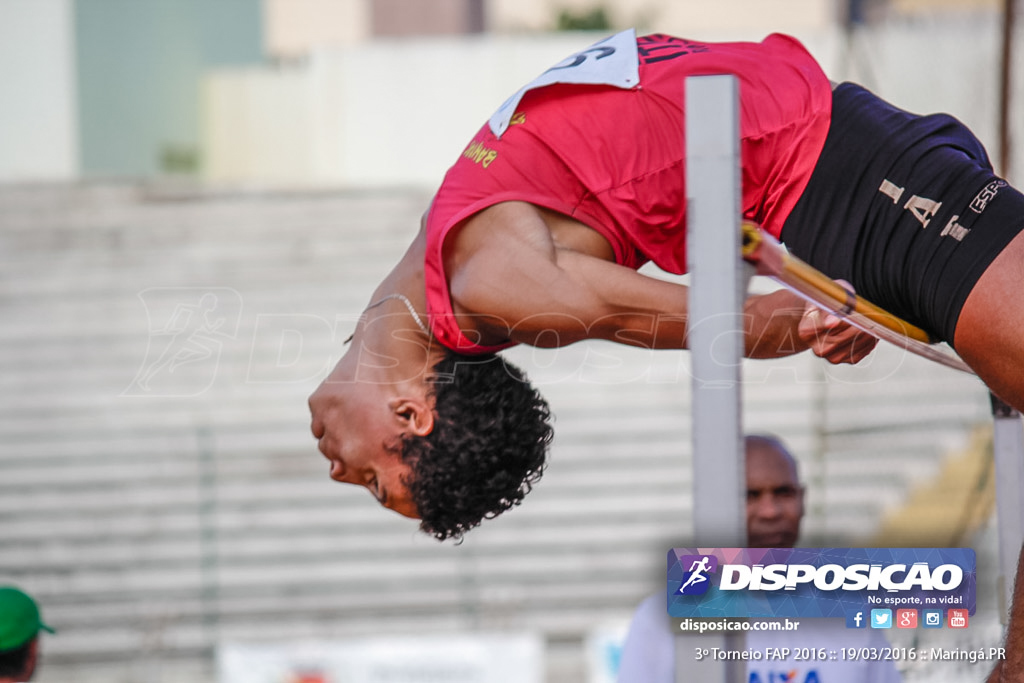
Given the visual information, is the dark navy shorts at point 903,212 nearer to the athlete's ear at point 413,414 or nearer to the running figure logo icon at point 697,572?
the running figure logo icon at point 697,572

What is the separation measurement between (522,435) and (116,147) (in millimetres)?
12768

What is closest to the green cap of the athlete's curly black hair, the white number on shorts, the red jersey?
the athlete's curly black hair

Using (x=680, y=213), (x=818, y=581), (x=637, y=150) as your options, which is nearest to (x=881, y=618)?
(x=818, y=581)

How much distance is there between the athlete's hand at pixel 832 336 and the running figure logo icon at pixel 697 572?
387mm

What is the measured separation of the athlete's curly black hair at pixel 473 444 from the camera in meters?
2.21

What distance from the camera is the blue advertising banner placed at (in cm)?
164

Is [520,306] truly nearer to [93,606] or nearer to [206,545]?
[206,545]

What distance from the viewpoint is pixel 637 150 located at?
6.07 ft

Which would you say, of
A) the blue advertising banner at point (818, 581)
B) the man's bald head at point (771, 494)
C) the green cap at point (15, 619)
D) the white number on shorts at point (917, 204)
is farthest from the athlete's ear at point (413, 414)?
the green cap at point (15, 619)

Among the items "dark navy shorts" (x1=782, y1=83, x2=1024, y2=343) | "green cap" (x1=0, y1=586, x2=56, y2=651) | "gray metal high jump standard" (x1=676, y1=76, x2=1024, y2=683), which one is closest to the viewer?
"gray metal high jump standard" (x1=676, y1=76, x2=1024, y2=683)

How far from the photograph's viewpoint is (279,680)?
4.79m

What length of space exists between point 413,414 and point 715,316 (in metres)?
0.81

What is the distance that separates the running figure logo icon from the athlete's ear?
27.5 inches

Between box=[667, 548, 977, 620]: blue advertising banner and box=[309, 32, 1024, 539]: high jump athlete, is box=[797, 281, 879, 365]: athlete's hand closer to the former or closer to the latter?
box=[309, 32, 1024, 539]: high jump athlete
